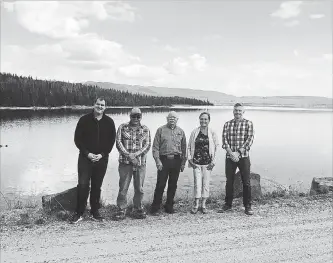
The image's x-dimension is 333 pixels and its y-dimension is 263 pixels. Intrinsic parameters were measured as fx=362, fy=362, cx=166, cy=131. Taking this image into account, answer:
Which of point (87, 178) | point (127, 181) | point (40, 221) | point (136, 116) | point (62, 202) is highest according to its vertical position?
point (136, 116)

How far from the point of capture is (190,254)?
17.4 feet

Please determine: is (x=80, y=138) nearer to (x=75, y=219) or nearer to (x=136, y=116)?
(x=136, y=116)

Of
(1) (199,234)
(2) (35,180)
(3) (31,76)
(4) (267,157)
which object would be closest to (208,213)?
(1) (199,234)

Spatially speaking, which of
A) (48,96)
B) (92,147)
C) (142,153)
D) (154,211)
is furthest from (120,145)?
(48,96)

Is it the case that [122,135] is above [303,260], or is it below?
above

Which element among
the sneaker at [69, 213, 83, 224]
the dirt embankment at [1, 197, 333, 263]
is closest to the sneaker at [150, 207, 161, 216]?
the dirt embankment at [1, 197, 333, 263]

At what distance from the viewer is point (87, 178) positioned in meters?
6.71

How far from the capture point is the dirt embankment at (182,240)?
5.22 m

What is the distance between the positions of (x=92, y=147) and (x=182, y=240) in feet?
7.65

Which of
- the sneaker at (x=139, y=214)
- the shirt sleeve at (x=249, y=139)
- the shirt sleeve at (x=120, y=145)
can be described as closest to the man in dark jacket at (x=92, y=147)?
the shirt sleeve at (x=120, y=145)

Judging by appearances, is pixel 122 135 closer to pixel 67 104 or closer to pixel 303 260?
pixel 303 260

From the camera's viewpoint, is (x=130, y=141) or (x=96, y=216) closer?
(x=96, y=216)

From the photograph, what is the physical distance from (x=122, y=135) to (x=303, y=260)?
3795 mm

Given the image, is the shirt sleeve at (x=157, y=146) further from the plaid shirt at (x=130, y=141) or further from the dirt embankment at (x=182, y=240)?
the dirt embankment at (x=182, y=240)
